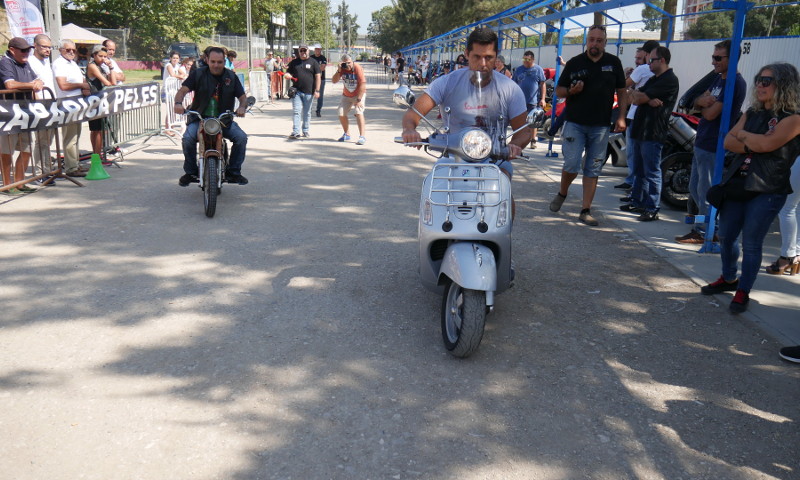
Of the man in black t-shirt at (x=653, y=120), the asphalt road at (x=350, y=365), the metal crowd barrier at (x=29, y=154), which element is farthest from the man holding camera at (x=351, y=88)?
the asphalt road at (x=350, y=365)

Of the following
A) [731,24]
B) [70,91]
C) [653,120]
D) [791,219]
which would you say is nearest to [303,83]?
[70,91]

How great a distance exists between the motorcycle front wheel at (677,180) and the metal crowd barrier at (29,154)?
7367mm

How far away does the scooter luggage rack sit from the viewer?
439cm

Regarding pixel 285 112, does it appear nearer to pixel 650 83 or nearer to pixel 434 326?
pixel 650 83

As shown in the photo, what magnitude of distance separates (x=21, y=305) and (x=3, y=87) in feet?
16.7

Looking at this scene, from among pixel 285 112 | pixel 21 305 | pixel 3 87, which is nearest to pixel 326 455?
pixel 21 305

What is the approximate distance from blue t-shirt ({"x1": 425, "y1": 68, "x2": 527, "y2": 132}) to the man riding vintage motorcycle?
371cm

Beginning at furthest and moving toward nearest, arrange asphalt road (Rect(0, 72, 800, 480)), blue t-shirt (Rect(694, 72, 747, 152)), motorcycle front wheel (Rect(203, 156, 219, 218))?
motorcycle front wheel (Rect(203, 156, 219, 218)), blue t-shirt (Rect(694, 72, 747, 152)), asphalt road (Rect(0, 72, 800, 480))

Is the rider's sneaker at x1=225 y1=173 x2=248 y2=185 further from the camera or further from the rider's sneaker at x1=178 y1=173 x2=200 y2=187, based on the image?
the camera

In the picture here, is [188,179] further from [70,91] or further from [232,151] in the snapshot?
[70,91]

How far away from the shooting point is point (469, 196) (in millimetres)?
4422

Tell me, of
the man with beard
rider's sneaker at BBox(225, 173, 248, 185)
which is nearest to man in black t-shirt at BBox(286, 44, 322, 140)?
rider's sneaker at BBox(225, 173, 248, 185)

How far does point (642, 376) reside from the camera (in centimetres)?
415

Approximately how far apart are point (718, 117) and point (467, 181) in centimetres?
346
